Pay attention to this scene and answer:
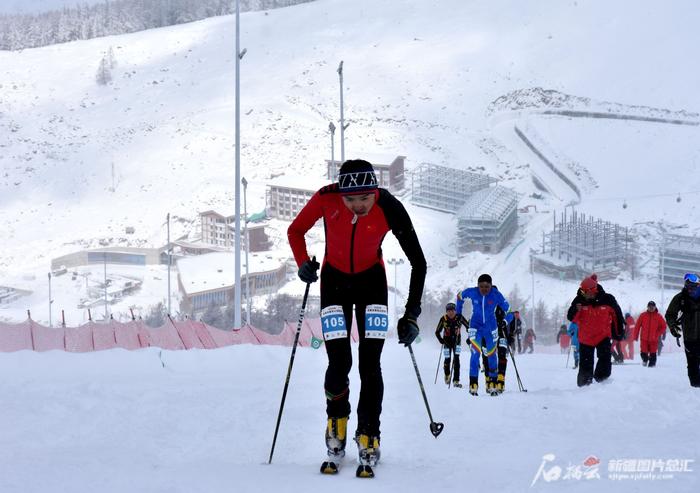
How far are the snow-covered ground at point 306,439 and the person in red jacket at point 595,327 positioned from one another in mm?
1273

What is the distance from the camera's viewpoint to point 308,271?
5777mm

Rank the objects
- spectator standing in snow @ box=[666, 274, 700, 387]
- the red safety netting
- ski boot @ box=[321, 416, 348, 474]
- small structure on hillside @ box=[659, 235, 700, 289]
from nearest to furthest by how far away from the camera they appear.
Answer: ski boot @ box=[321, 416, 348, 474] < spectator standing in snow @ box=[666, 274, 700, 387] < the red safety netting < small structure on hillside @ box=[659, 235, 700, 289]

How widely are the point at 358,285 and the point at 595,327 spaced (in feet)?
21.6

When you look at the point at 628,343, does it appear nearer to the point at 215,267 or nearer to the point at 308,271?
the point at 308,271

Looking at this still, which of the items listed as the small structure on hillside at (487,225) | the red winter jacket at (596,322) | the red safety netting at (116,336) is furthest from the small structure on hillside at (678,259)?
the red winter jacket at (596,322)

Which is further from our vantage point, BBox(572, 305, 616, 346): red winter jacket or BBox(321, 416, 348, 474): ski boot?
BBox(572, 305, 616, 346): red winter jacket

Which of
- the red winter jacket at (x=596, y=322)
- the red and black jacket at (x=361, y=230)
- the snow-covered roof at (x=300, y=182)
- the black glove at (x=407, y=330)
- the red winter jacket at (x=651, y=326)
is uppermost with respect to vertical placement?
the snow-covered roof at (x=300, y=182)

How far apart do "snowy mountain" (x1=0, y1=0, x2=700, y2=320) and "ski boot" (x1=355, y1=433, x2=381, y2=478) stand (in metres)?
84.7

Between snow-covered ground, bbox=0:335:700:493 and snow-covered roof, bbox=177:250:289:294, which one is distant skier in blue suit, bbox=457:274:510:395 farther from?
snow-covered roof, bbox=177:250:289:294

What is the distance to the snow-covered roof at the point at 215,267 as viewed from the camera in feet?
328

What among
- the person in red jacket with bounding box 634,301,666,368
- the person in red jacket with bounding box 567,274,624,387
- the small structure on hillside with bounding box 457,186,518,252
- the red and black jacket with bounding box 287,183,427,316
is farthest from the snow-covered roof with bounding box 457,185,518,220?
the red and black jacket with bounding box 287,183,427,316

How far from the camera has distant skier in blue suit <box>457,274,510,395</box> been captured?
1140cm

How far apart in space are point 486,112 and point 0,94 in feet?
296

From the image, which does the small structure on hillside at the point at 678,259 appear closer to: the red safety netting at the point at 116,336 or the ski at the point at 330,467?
the red safety netting at the point at 116,336
